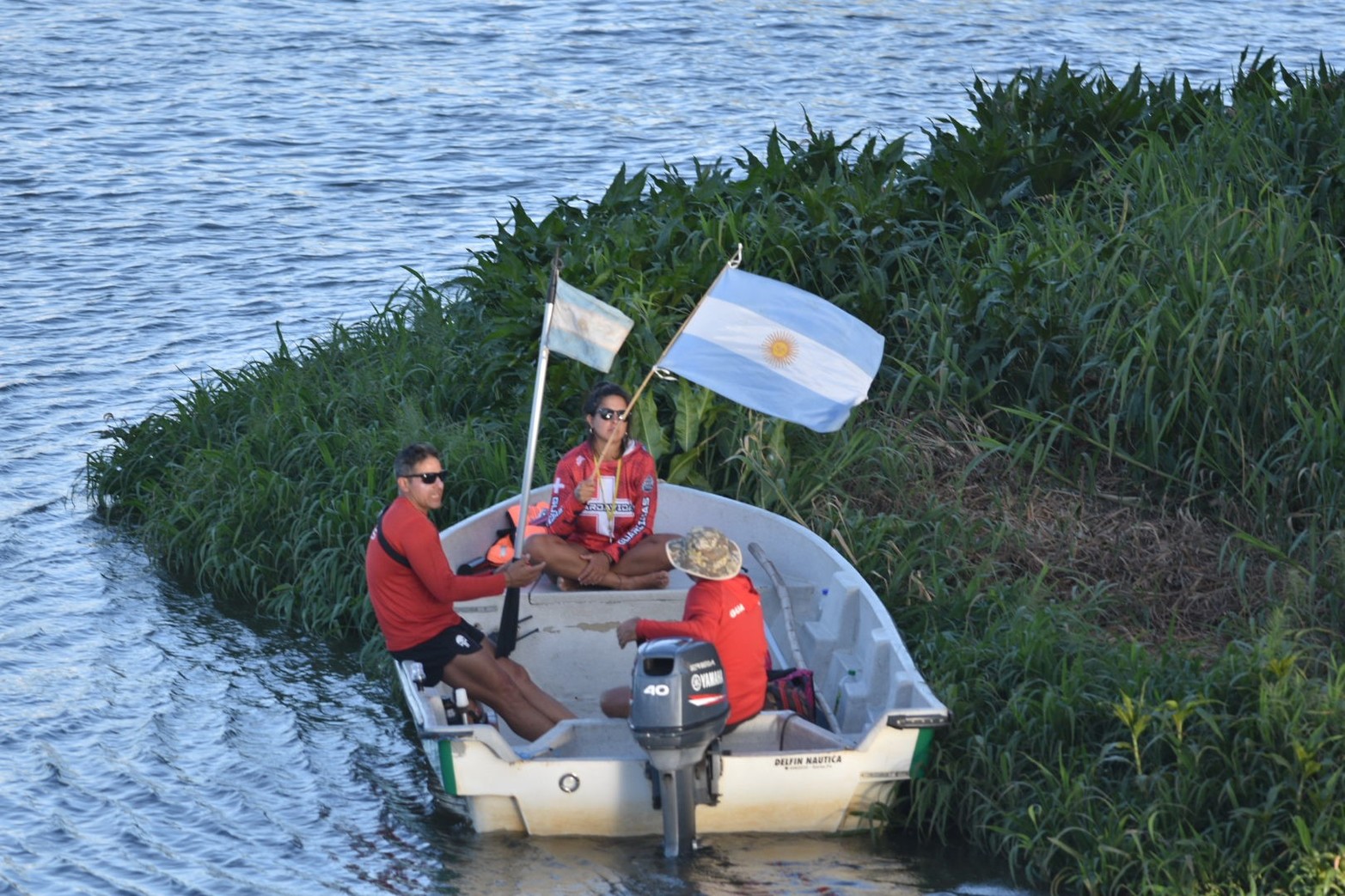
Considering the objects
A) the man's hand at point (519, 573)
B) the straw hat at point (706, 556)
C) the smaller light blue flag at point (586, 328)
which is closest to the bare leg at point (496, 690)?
the man's hand at point (519, 573)

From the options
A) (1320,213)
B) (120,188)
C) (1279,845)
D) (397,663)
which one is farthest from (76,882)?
(120,188)

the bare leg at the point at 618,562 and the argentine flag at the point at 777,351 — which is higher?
the argentine flag at the point at 777,351

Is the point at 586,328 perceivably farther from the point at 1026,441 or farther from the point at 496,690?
the point at 1026,441

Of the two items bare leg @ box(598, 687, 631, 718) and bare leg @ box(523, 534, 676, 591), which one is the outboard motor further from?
bare leg @ box(523, 534, 676, 591)

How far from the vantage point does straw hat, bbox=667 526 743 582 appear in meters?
7.45

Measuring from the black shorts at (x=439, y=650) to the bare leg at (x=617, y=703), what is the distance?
2.21 ft

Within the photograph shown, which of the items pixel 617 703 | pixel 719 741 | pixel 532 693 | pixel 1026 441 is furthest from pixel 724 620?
pixel 1026 441

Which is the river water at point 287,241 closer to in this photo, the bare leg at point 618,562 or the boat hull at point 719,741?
the boat hull at point 719,741

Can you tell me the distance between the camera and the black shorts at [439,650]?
8.16 meters

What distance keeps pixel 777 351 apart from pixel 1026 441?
2.22 meters

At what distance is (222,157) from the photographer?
21.8 m

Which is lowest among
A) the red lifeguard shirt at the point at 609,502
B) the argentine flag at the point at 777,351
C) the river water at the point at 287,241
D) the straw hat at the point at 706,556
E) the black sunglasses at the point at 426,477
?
the river water at the point at 287,241

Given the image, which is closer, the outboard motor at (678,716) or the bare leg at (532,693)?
the outboard motor at (678,716)

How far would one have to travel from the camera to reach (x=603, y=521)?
30.7ft
